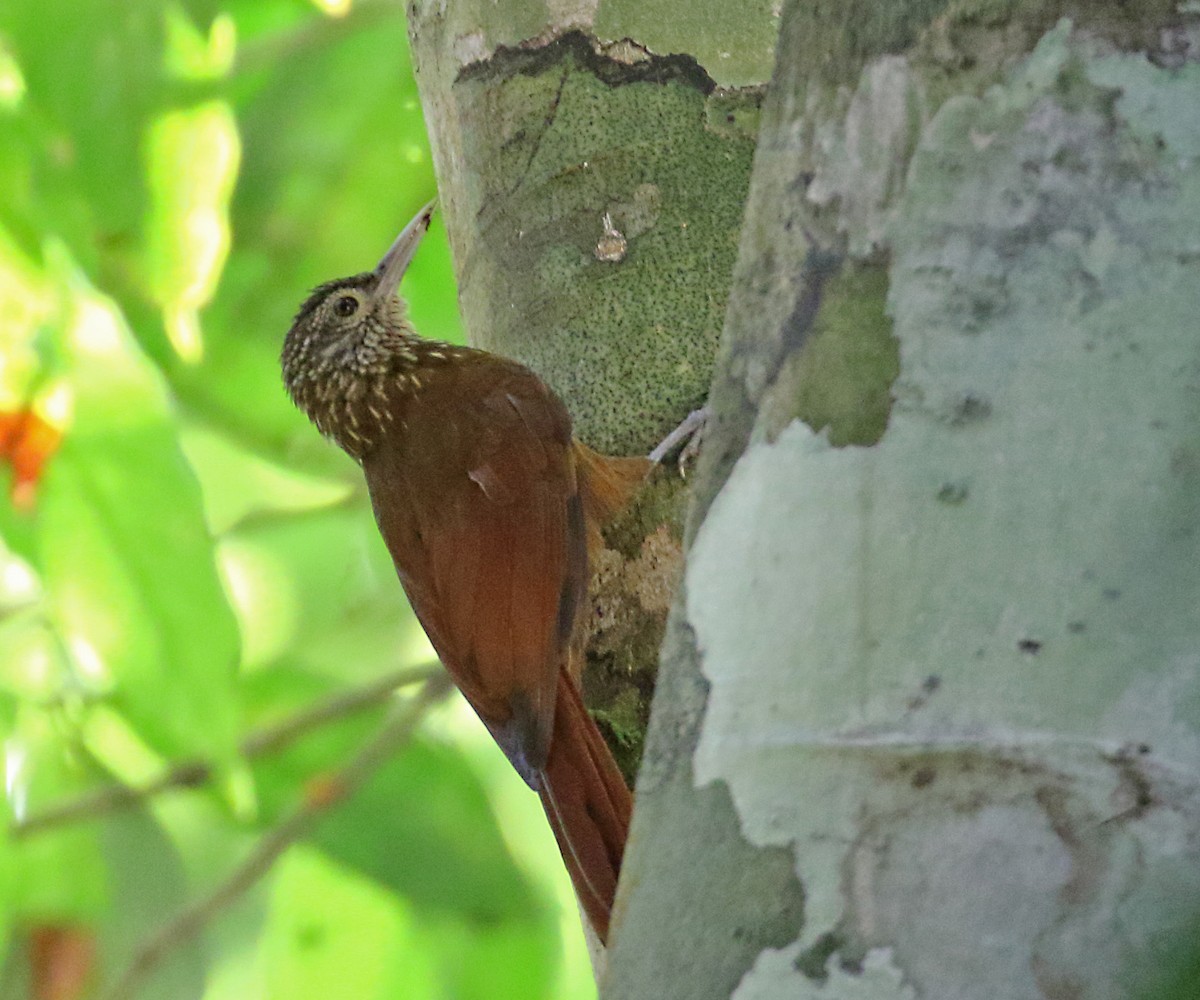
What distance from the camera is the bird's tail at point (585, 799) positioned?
218 cm

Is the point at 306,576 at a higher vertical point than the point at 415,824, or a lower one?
higher

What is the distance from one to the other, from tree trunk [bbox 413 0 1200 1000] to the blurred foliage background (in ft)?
5.28

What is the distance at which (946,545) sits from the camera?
977 millimetres

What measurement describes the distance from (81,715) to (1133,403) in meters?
2.63

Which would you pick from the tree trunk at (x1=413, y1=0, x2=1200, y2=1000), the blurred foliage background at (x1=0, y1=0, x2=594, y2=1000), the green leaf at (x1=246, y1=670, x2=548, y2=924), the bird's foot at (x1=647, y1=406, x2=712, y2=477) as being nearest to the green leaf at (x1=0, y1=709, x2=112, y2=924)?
the blurred foliage background at (x1=0, y1=0, x2=594, y2=1000)

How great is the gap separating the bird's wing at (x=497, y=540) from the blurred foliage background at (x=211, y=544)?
1.13 ft

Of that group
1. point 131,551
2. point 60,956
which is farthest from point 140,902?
point 131,551

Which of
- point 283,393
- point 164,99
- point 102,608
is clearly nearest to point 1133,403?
point 102,608

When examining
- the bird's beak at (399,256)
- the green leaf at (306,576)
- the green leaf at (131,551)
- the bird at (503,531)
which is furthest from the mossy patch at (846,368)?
the green leaf at (306,576)

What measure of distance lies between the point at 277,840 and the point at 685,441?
4.16ft

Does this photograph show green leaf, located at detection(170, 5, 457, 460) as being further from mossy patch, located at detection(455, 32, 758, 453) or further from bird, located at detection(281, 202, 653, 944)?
mossy patch, located at detection(455, 32, 758, 453)

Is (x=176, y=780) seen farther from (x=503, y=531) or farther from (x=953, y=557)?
(x=953, y=557)

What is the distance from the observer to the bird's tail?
2182mm

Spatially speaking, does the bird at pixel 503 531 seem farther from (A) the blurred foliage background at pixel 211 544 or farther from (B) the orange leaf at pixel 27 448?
(B) the orange leaf at pixel 27 448
